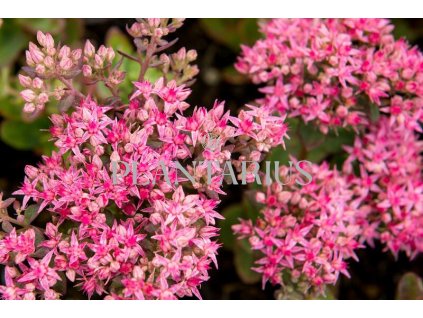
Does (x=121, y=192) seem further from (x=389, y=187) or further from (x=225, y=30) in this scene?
(x=225, y=30)

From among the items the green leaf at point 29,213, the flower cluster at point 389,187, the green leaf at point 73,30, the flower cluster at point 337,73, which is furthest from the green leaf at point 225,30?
the green leaf at point 29,213

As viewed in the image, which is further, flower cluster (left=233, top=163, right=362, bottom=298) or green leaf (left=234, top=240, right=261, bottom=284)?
green leaf (left=234, top=240, right=261, bottom=284)

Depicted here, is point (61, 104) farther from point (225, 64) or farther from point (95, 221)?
point (225, 64)

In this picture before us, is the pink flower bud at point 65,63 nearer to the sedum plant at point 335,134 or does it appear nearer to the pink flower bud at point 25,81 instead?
the pink flower bud at point 25,81

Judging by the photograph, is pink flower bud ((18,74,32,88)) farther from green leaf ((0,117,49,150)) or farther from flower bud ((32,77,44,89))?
green leaf ((0,117,49,150))

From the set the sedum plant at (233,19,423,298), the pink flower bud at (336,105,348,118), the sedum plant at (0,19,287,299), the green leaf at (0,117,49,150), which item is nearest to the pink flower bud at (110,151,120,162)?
the sedum plant at (0,19,287,299)

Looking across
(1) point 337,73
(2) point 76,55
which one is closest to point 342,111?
(1) point 337,73
